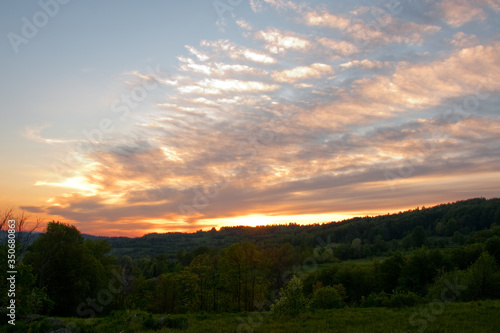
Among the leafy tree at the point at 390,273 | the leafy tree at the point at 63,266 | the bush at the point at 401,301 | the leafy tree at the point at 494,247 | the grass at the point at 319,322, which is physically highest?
the leafy tree at the point at 63,266

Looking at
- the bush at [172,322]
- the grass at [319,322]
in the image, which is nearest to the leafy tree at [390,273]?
the grass at [319,322]

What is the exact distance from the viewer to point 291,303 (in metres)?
25.8

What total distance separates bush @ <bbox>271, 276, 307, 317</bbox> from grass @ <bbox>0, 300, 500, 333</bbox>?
76cm

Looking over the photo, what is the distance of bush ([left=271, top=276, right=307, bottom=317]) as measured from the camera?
1009 inches

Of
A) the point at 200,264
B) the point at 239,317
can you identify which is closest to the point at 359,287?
the point at 200,264

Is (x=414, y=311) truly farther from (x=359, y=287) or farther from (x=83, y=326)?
(x=359, y=287)

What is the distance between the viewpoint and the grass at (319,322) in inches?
764

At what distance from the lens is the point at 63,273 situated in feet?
133

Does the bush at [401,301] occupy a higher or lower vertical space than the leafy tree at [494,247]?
higher

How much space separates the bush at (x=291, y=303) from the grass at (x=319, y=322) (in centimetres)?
76

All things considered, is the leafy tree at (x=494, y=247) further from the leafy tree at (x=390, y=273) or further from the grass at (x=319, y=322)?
the grass at (x=319, y=322)

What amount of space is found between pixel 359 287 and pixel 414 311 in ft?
195

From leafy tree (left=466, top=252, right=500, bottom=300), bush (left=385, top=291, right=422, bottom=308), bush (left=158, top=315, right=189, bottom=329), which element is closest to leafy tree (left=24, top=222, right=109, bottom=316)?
bush (left=158, top=315, right=189, bottom=329)

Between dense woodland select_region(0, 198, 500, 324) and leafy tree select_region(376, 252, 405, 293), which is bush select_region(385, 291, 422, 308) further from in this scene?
leafy tree select_region(376, 252, 405, 293)
